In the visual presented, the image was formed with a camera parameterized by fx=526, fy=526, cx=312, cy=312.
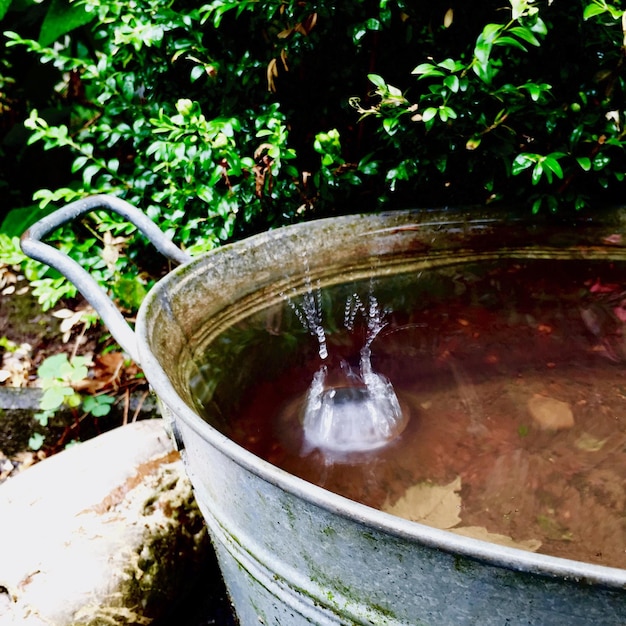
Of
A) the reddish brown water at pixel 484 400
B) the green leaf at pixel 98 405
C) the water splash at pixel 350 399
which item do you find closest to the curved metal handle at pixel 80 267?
the reddish brown water at pixel 484 400

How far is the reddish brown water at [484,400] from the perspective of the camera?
4.09 ft

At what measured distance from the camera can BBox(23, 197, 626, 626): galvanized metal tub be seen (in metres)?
0.61

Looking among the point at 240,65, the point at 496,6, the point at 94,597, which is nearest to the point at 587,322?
the point at 496,6

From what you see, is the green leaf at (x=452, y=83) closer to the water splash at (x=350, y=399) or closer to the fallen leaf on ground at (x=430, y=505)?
the water splash at (x=350, y=399)

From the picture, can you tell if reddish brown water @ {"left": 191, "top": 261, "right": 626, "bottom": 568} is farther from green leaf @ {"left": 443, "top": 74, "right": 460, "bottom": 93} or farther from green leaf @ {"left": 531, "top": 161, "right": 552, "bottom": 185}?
green leaf @ {"left": 443, "top": 74, "right": 460, "bottom": 93}

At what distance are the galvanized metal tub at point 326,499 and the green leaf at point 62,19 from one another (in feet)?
4.88

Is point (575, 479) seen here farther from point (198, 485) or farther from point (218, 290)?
point (218, 290)

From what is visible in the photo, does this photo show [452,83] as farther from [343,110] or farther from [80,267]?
[80,267]

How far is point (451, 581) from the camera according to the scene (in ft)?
2.14

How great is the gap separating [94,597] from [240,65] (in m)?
1.68

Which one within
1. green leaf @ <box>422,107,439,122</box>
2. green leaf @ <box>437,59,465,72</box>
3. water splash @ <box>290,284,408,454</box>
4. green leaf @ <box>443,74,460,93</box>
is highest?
green leaf @ <box>437,59,465,72</box>

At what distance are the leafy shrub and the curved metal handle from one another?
18.7 inches

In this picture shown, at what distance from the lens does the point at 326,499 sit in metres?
0.65

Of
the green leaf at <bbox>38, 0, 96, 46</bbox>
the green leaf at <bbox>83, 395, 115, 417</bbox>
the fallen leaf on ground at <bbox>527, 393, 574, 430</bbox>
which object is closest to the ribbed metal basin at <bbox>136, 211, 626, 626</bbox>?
the fallen leaf on ground at <bbox>527, 393, 574, 430</bbox>
